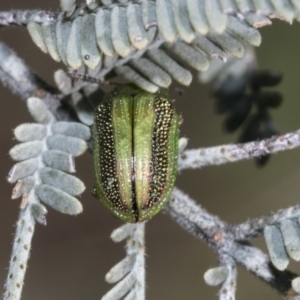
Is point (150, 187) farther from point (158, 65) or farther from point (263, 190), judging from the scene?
point (263, 190)

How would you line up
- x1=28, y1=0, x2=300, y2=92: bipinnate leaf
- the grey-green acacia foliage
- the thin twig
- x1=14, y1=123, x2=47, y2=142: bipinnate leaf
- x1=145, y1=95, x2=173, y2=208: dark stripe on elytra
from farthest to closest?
x1=145, y1=95, x2=173, y2=208: dark stripe on elytra < x1=14, y1=123, x2=47, y2=142: bipinnate leaf < the thin twig < the grey-green acacia foliage < x1=28, y1=0, x2=300, y2=92: bipinnate leaf

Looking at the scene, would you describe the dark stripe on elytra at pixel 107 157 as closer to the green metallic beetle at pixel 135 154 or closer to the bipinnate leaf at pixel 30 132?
the green metallic beetle at pixel 135 154

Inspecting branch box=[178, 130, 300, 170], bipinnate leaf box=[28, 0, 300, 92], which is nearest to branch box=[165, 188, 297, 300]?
branch box=[178, 130, 300, 170]

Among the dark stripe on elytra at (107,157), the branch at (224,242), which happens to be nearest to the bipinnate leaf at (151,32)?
the dark stripe on elytra at (107,157)

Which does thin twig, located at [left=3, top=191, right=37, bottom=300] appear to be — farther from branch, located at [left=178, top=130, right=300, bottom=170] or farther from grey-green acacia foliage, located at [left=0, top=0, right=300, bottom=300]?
branch, located at [left=178, top=130, right=300, bottom=170]

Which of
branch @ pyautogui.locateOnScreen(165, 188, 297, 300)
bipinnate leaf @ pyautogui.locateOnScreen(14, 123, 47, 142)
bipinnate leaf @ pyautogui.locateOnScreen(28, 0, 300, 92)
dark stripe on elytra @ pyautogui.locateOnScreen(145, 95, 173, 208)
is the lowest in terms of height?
branch @ pyautogui.locateOnScreen(165, 188, 297, 300)

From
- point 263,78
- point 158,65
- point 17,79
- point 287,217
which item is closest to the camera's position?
point 287,217

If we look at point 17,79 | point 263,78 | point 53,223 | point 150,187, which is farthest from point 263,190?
point 17,79
